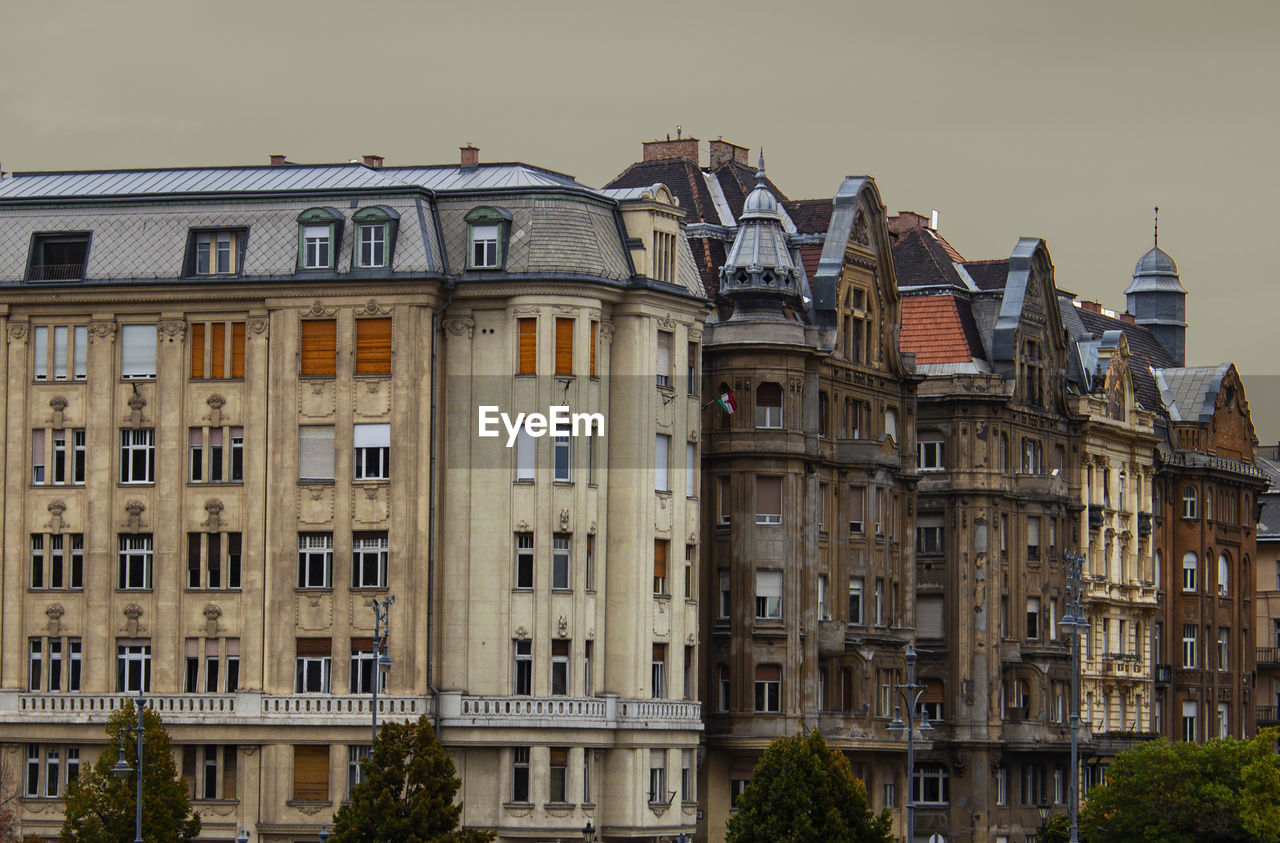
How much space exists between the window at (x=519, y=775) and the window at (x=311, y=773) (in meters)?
5.93

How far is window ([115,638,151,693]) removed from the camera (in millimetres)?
103375

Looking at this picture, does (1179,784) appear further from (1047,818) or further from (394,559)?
(394,559)

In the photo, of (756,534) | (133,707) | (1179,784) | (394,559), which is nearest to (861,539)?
(756,534)

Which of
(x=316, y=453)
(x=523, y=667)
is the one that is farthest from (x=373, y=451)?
(x=523, y=667)

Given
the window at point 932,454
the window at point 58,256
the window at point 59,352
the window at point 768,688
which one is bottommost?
the window at point 768,688

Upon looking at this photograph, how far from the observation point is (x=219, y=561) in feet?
339

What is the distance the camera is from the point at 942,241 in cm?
13562

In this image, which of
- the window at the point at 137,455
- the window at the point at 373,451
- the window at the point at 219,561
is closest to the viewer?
the window at the point at 373,451

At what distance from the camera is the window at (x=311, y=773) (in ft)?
331

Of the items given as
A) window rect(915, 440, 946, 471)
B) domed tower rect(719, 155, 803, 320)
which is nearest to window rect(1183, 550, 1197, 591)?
window rect(915, 440, 946, 471)

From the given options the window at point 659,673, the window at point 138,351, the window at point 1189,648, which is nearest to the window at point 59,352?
the window at point 138,351

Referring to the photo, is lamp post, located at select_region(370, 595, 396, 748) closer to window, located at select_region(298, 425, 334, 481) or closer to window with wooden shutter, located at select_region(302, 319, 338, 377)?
window, located at select_region(298, 425, 334, 481)

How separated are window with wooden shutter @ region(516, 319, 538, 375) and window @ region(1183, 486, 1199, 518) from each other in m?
54.6

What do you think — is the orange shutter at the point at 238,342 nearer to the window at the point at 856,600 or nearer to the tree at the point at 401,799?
the tree at the point at 401,799
